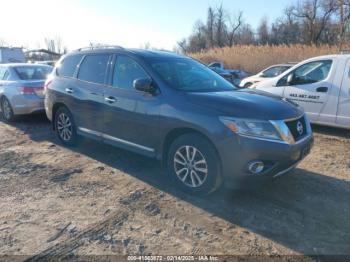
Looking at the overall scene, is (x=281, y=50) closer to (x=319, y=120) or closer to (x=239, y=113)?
(x=319, y=120)

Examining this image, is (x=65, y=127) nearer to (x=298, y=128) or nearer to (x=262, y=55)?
(x=298, y=128)

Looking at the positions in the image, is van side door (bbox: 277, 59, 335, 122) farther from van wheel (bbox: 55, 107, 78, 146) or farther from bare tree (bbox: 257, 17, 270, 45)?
bare tree (bbox: 257, 17, 270, 45)

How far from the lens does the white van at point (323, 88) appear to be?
685cm

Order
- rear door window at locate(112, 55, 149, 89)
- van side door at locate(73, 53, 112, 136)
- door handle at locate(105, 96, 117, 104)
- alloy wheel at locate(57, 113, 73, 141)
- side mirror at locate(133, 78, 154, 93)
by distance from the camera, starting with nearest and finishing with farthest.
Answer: side mirror at locate(133, 78, 154, 93) → rear door window at locate(112, 55, 149, 89) → door handle at locate(105, 96, 117, 104) → van side door at locate(73, 53, 112, 136) → alloy wheel at locate(57, 113, 73, 141)

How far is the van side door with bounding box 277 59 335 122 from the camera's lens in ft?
23.4

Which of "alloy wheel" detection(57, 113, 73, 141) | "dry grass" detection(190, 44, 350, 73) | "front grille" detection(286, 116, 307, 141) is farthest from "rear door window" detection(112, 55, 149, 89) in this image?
"dry grass" detection(190, 44, 350, 73)

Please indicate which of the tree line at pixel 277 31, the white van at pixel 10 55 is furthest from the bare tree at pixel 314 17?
the white van at pixel 10 55

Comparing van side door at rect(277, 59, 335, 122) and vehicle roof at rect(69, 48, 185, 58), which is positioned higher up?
vehicle roof at rect(69, 48, 185, 58)

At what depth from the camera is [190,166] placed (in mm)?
4297

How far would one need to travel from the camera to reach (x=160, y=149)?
4.61 metres

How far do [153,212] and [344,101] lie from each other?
480cm

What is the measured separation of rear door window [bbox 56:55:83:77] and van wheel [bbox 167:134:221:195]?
2.79m

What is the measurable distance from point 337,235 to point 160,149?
2.29 meters

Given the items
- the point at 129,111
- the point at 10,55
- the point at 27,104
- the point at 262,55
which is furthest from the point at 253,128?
the point at 262,55
